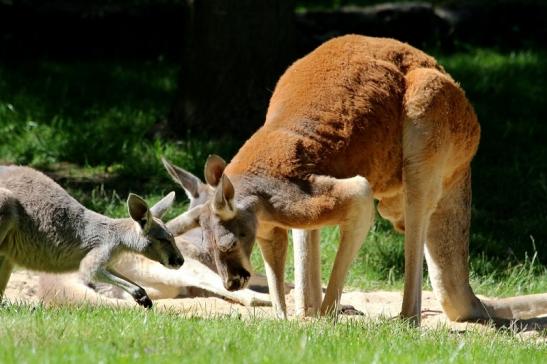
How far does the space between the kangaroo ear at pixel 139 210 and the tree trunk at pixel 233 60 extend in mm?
4599

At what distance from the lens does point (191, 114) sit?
460 inches

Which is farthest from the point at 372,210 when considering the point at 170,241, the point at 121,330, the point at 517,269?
the point at 517,269

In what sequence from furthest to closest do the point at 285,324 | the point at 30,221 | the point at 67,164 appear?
the point at 67,164
the point at 30,221
the point at 285,324

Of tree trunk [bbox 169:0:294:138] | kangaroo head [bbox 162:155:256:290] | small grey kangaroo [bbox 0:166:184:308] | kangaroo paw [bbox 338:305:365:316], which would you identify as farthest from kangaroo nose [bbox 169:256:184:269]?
tree trunk [bbox 169:0:294:138]

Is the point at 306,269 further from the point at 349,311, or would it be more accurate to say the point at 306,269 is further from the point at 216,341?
the point at 216,341

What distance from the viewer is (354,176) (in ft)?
23.0

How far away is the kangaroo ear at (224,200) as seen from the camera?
6.51 m

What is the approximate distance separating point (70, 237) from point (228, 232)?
0.97m

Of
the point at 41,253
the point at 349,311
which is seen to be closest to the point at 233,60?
the point at 349,311

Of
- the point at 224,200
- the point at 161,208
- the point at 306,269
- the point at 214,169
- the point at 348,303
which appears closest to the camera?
the point at 224,200

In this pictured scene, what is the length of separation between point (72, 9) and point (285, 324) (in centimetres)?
858

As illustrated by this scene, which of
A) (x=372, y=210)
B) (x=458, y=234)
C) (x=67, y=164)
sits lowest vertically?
(x=67, y=164)

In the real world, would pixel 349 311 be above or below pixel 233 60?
below

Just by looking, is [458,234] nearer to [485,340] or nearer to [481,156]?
[485,340]
